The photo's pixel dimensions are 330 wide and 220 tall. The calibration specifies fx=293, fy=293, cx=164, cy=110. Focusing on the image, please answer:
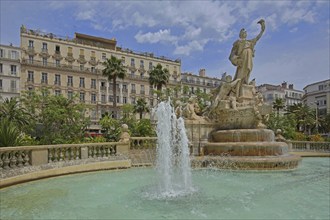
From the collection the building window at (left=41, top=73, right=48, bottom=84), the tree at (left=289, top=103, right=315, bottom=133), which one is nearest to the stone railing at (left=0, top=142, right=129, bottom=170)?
the building window at (left=41, top=73, right=48, bottom=84)

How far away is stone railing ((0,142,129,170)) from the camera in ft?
32.3

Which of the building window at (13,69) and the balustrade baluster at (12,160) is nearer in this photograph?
the balustrade baluster at (12,160)

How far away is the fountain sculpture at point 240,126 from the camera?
1337 cm

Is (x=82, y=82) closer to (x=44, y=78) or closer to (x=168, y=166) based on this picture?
(x=44, y=78)

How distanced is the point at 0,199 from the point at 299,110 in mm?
70297

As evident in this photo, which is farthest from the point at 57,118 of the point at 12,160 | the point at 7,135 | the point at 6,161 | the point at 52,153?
the point at 6,161

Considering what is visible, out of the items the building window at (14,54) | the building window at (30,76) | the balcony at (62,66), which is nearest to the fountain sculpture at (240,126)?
the building window at (14,54)

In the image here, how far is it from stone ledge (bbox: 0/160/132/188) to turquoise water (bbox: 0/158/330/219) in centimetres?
29

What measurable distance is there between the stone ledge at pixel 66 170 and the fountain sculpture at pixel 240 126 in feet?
11.8

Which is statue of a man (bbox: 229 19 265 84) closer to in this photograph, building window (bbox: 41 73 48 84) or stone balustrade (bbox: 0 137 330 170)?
stone balustrade (bbox: 0 137 330 170)

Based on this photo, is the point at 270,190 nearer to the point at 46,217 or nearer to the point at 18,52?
the point at 46,217

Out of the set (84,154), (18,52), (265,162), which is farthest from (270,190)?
(18,52)

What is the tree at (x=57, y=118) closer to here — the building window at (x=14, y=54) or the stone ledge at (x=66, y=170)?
the stone ledge at (x=66, y=170)

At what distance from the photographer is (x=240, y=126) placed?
16.8m
